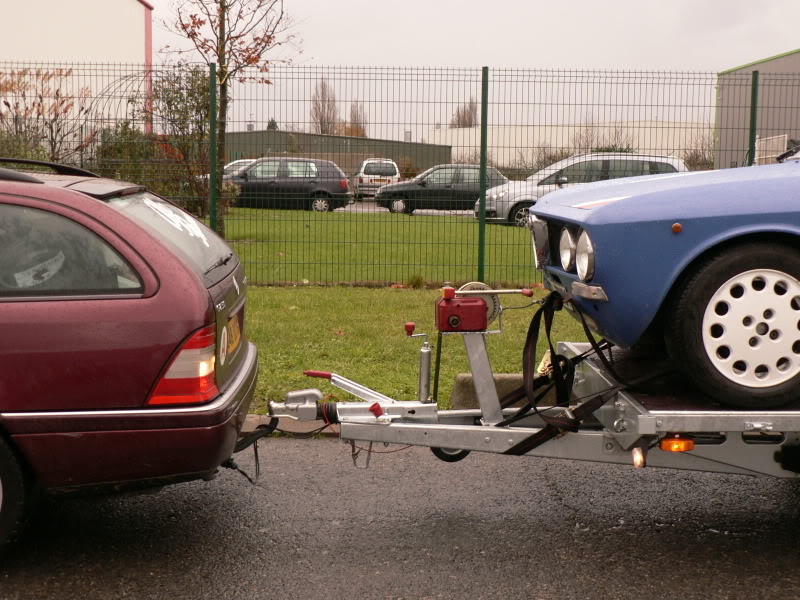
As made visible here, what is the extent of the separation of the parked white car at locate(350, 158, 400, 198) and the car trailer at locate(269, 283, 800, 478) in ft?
21.7

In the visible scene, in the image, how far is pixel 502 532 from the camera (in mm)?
4562

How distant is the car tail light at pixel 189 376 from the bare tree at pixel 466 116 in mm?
7478

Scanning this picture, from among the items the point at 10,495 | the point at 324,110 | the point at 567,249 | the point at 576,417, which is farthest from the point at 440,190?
the point at 10,495

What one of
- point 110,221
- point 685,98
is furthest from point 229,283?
point 685,98

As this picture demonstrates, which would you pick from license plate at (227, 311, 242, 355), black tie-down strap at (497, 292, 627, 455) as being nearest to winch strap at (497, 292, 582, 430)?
black tie-down strap at (497, 292, 627, 455)

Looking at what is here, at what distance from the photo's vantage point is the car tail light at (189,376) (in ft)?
12.8

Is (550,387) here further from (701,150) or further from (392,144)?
(701,150)

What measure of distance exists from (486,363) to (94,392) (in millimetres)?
1647

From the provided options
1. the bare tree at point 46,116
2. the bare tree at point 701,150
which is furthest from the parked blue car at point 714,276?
the bare tree at point 46,116

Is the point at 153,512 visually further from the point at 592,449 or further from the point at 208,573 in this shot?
the point at 592,449

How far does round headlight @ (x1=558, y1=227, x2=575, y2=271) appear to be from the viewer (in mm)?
4406

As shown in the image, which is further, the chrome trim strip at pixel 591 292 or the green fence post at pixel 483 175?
the green fence post at pixel 483 175

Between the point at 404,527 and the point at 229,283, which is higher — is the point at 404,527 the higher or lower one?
the lower one

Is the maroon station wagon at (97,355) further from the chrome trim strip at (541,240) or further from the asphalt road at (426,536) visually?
the chrome trim strip at (541,240)
